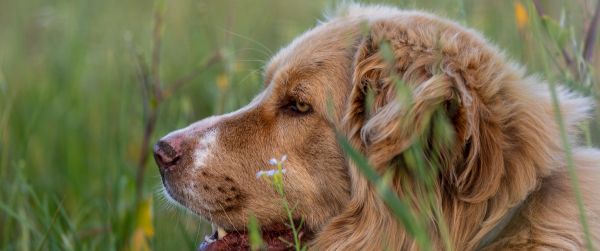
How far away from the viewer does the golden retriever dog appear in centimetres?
319

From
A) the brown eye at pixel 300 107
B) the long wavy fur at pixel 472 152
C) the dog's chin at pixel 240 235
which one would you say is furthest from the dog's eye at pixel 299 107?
the dog's chin at pixel 240 235

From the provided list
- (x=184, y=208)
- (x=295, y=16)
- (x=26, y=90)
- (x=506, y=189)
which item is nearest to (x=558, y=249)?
(x=506, y=189)

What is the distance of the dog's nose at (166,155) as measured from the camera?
12.3 feet

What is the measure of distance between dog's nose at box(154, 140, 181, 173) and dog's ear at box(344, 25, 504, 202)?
0.74 m

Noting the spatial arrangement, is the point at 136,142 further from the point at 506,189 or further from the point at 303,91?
the point at 506,189

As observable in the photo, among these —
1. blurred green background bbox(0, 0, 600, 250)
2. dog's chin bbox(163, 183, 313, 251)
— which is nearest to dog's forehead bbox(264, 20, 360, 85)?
blurred green background bbox(0, 0, 600, 250)

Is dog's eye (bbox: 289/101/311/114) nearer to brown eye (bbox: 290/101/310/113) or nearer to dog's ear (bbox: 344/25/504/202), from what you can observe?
brown eye (bbox: 290/101/310/113)

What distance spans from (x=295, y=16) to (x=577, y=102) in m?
5.08

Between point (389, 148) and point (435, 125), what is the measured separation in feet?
0.61

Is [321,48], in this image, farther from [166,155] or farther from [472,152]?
[472,152]

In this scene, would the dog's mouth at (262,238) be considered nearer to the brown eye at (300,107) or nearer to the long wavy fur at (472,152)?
the long wavy fur at (472,152)

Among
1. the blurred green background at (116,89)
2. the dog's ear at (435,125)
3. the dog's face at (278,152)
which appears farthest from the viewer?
the blurred green background at (116,89)

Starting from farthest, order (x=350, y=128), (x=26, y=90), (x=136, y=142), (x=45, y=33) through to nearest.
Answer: (x=45, y=33) → (x=26, y=90) → (x=136, y=142) → (x=350, y=128)

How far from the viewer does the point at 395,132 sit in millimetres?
3158
